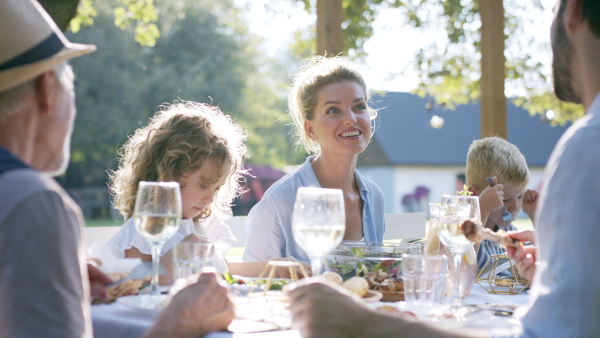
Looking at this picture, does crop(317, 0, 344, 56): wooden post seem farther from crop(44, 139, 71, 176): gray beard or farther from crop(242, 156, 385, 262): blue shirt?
crop(44, 139, 71, 176): gray beard

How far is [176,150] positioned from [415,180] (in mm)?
33536

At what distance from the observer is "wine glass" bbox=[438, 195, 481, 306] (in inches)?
81.9

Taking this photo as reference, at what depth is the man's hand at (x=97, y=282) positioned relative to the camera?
195 cm

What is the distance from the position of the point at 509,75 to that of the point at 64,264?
864cm

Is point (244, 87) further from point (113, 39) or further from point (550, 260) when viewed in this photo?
point (550, 260)

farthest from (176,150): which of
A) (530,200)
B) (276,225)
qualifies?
(530,200)

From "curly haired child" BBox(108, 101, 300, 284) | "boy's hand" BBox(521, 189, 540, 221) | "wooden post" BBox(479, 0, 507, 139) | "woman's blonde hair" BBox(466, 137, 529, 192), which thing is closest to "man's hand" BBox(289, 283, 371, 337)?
"curly haired child" BBox(108, 101, 300, 284)

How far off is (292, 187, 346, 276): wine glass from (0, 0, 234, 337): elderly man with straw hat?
1.01ft

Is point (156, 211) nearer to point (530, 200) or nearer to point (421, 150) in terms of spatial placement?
point (530, 200)

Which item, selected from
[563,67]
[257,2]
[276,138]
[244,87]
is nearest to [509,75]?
[257,2]

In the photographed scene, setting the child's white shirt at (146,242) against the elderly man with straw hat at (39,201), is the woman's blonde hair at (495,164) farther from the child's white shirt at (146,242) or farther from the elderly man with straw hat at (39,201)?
the elderly man with straw hat at (39,201)

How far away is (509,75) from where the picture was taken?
9023mm

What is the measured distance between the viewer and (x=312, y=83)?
3729 mm

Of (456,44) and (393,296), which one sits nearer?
(393,296)
